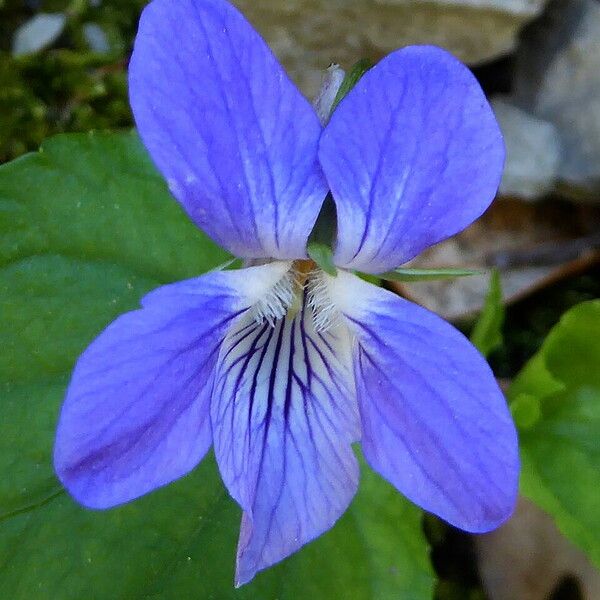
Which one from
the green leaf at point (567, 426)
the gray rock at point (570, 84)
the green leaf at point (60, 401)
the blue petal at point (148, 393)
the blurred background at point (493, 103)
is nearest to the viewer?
the blue petal at point (148, 393)

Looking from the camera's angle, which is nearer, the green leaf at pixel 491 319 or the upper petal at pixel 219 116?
the upper petal at pixel 219 116

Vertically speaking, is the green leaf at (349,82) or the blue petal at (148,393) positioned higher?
the green leaf at (349,82)

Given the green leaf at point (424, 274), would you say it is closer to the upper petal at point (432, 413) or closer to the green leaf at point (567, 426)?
the upper petal at point (432, 413)

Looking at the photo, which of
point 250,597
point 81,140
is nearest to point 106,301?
point 81,140

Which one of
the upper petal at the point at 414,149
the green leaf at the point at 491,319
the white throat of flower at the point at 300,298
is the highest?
the upper petal at the point at 414,149

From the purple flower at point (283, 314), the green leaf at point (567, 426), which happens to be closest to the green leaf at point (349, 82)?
the purple flower at point (283, 314)

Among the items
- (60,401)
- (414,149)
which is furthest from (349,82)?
(60,401)
